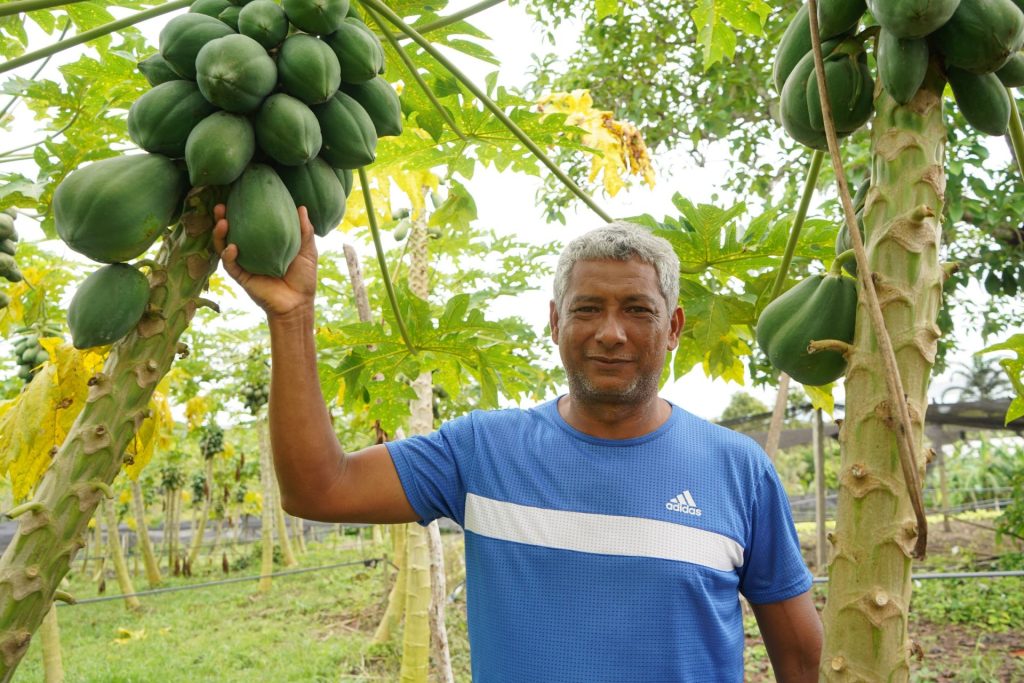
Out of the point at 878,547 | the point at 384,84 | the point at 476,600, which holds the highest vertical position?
the point at 384,84

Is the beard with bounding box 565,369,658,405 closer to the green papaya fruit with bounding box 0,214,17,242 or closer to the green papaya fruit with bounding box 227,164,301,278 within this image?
the green papaya fruit with bounding box 227,164,301,278

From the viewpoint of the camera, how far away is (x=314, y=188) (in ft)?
3.91

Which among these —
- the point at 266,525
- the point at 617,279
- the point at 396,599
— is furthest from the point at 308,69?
the point at 266,525

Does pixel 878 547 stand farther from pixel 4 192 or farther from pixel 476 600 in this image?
pixel 4 192

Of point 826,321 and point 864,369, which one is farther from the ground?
point 826,321

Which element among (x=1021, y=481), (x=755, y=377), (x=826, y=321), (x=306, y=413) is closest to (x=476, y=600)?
(x=306, y=413)

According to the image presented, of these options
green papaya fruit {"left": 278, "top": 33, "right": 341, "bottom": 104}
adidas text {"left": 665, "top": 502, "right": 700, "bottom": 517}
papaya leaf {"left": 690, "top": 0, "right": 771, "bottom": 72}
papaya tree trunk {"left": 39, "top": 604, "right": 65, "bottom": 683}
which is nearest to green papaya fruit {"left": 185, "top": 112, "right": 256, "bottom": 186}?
green papaya fruit {"left": 278, "top": 33, "right": 341, "bottom": 104}

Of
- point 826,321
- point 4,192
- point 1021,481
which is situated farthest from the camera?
point 1021,481

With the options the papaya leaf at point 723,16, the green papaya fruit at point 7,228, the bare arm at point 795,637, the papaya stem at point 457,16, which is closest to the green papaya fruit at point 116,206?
the papaya stem at point 457,16

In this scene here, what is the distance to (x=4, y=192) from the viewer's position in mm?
2018

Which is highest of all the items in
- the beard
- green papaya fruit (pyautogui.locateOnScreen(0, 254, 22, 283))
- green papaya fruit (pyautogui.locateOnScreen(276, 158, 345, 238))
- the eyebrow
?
green papaya fruit (pyautogui.locateOnScreen(0, 254, 22, 283))

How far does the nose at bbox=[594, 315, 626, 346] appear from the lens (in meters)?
1.64

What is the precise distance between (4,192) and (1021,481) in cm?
790

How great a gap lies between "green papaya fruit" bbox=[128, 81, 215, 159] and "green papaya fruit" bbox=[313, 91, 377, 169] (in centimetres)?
16
